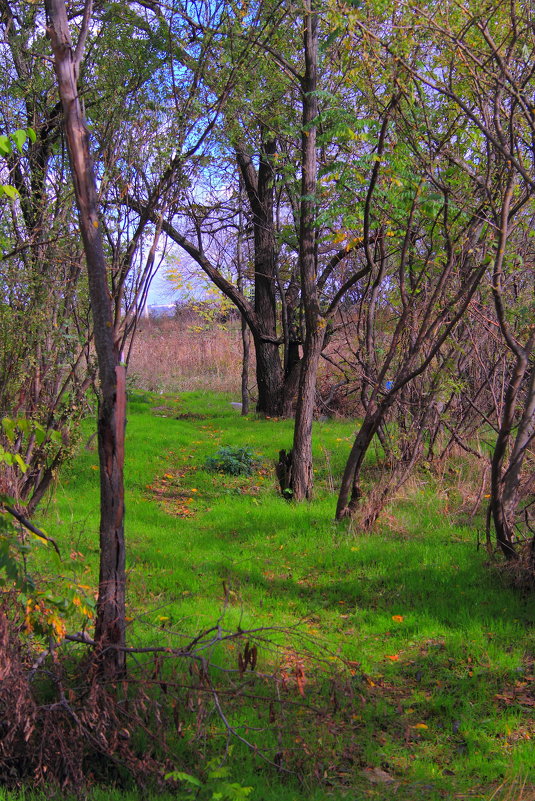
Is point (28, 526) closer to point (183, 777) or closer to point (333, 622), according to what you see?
point (183, 777)

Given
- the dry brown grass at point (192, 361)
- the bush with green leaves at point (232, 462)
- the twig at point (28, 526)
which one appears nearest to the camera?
the twig at point (28, 526)

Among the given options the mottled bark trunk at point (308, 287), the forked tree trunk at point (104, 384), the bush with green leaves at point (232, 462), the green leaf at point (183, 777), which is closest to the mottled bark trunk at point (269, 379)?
the bush with green leaves at point (232, 462)

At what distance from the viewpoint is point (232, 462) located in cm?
1021

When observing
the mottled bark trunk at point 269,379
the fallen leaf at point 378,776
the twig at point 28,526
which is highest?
the mottled bark trunk at point 269,379

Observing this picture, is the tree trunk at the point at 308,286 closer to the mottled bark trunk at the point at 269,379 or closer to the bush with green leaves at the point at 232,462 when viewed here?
the bush with green leaves at the point at 232,462

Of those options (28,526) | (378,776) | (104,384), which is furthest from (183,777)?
(104,384)

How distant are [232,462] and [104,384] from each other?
669 centimetres

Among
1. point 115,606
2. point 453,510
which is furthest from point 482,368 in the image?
point 115,606

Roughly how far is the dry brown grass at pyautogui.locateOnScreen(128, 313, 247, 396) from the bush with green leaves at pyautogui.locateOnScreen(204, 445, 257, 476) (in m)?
8.83

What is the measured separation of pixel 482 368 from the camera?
9102mm

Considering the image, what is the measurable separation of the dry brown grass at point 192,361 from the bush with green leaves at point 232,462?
883 centimetres

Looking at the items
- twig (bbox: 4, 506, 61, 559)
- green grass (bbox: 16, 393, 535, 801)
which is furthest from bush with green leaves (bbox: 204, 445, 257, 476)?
twig (bbox: 4, 506, 61, 559)

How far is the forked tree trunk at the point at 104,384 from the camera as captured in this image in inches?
140

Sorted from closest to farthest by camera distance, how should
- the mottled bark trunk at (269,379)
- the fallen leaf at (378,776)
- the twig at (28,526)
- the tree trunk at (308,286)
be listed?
the twig at (28,526) < the fallen leaf at (378,776) < the tree trunk at (308,286) < the mottled bark trunk at (269,379)
